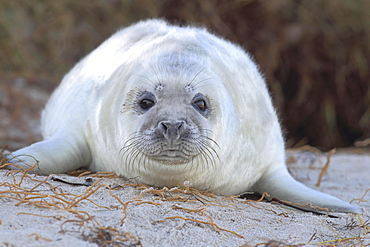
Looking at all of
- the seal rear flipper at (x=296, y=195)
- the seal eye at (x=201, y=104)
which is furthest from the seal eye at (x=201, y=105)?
the seal rear flipper at (x=296, y=195)

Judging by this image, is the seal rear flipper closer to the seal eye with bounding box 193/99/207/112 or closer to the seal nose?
the seal eye with bounding box 193/99/207/112

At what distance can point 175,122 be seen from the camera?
3562mm

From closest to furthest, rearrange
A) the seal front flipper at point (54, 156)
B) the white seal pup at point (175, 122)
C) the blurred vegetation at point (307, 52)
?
the white seal pup at point (175, 122) → the seal front flipper at point (54, 156) → the blurred vegetation at point (307, 52)

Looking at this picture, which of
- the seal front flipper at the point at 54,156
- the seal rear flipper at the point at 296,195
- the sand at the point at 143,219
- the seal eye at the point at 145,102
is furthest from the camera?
the seal front flipper at the point at 54,156

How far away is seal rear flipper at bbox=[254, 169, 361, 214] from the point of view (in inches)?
159

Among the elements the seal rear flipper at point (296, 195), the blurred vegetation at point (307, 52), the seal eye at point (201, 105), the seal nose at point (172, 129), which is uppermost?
the blurred vegetation at point (307, 52)

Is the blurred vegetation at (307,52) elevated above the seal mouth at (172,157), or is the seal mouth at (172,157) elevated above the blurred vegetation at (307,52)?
the blurred vegetation at (307,52)

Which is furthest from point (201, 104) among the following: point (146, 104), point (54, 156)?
point (54, 156)

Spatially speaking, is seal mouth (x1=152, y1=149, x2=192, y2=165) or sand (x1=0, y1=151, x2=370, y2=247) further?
seal mouth (x1=152, y1=149, x2=192, y2=165)

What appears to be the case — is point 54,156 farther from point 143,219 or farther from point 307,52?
point 307,52

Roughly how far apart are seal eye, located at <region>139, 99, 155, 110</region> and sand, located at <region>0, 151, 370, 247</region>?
1.67 feet

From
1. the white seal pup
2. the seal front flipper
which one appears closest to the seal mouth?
the white seal pup

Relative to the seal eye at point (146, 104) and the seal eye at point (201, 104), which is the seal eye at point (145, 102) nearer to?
the seal eye at point (146, 104)

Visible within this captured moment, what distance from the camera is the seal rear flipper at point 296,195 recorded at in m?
4.03
